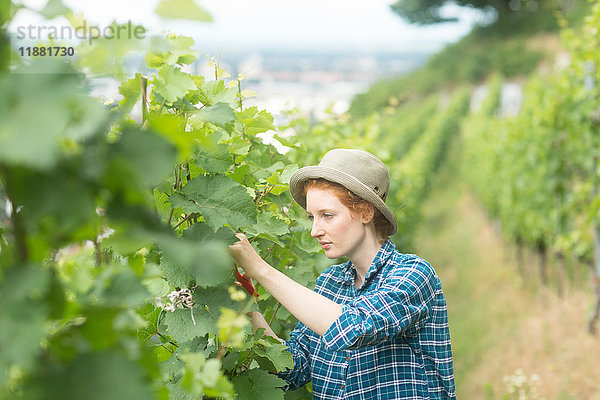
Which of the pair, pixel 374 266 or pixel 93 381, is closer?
pixel 93 381

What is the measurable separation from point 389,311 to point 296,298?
0.88ft

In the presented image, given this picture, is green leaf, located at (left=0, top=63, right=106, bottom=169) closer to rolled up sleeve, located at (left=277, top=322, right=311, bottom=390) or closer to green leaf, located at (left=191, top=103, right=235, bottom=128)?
green leaf, located at (left=191, top=103, right=235, bottom=128)

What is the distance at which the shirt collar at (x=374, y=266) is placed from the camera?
6.09ft

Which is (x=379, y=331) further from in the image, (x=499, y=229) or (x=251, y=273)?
(x=499, y=229)

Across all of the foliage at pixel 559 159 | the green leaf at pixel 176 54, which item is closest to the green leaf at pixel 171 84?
the green leaf at pixel 176 54

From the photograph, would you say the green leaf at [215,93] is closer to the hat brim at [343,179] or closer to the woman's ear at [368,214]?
the hat brim at [343,179]

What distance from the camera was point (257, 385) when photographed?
63.4 inches

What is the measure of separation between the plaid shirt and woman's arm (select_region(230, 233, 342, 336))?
0.05 metres

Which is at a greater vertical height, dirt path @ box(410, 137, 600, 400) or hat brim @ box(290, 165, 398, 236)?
hat brim @ box(290, 165, 398, 236)

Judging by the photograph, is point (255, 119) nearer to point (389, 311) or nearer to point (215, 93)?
point (215, 93)

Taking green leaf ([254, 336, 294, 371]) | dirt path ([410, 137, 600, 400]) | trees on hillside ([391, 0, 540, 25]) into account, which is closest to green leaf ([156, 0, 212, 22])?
green leaf ([254, 336, 294, 371])

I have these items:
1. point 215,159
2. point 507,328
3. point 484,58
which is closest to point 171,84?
point 215,159

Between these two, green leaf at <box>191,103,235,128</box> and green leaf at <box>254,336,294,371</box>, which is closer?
green leaf at <box>191,103,235,128</box>

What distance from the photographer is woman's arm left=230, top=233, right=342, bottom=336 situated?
4.97ft
